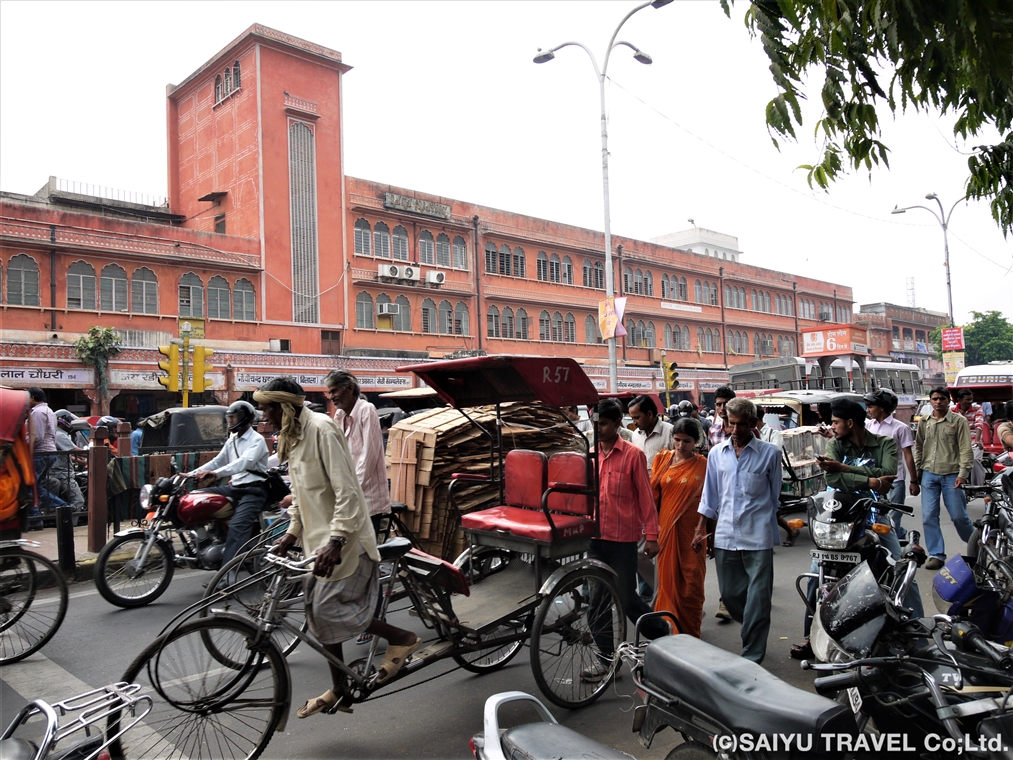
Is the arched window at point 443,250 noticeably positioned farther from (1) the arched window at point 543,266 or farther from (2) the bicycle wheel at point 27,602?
(2) the bicycle wheel at point 27,602

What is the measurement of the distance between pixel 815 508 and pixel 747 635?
3.15ft

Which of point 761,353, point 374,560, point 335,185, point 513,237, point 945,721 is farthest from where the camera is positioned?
point 761,353

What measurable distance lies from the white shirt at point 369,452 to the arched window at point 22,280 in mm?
24348

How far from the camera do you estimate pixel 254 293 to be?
1195 inches

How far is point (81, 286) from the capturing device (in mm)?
25938

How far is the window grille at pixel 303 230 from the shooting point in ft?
103

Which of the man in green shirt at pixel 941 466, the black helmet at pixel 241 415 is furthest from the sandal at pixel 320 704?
the man in green shirt at pixel 941 466

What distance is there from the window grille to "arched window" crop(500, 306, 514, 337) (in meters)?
10.6

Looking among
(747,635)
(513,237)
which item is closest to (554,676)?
(747,635)

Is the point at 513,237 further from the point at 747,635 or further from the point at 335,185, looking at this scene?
the point at 747,635

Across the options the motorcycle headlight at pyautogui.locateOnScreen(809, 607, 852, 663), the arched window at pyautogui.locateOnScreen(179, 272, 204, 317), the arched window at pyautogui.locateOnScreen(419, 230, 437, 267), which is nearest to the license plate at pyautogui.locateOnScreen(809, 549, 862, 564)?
the motorcycle headlight at pyautogui.locateOnScreen(809, 607, 852, 663)

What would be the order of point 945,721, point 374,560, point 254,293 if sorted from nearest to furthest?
1. point 945,721
2. point 374,560
3. point 254,293

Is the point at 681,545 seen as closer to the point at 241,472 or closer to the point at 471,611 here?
the point at 471,611

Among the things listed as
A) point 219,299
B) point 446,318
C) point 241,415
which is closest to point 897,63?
point 241,415
